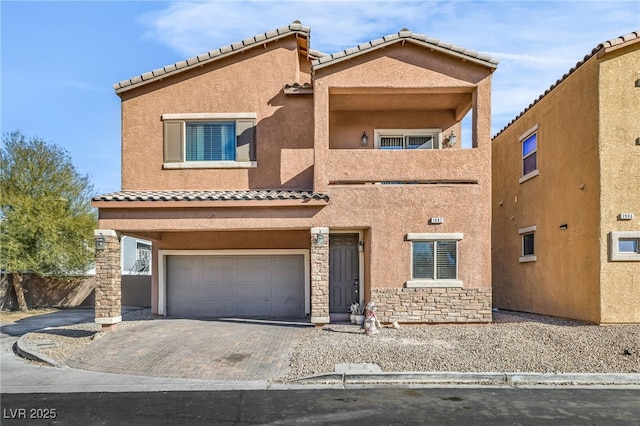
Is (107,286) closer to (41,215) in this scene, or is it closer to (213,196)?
(213,196)

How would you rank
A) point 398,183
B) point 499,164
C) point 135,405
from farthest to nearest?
point 499,164 → point 398,183 → point 135,405

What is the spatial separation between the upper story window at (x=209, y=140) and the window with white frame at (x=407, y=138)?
164 inches

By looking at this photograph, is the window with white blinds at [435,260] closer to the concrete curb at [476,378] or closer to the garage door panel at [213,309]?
the concrete curb at [476,378]

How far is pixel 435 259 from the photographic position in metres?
12.7

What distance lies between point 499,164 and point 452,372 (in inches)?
492

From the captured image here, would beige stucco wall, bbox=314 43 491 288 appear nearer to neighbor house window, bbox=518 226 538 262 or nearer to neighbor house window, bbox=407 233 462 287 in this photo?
neighbor house window, bbox=407 233 462 287

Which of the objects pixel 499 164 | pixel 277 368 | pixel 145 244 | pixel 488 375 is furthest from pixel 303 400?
pixel 145 244

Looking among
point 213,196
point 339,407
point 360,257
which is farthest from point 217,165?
point 339,407

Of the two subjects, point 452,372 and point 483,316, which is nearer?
point 452,372

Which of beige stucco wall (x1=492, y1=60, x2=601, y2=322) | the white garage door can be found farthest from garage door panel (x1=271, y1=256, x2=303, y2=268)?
beige stucco wall (x1=492, y1=60, x2=601, y2=322)

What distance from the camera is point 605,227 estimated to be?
11961 millimetres

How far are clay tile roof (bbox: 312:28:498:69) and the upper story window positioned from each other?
312 centimetres

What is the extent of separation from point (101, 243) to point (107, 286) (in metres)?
1.14

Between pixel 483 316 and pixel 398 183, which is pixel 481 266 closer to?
pixel 483 316
